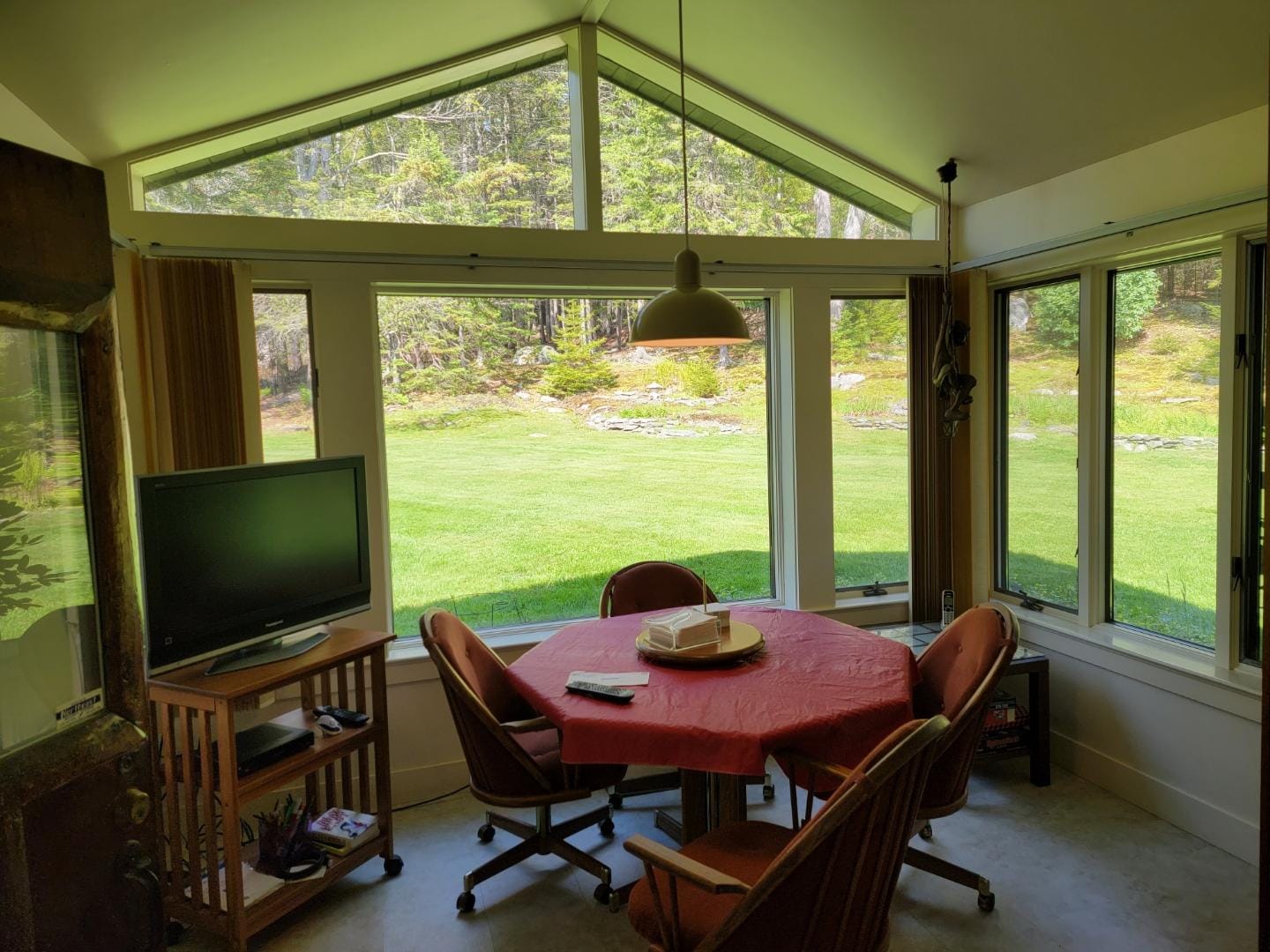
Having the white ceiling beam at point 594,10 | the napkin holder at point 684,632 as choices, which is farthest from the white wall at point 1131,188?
the napkin holder at point 684,632

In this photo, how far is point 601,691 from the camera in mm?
2436

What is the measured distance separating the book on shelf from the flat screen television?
0.67m

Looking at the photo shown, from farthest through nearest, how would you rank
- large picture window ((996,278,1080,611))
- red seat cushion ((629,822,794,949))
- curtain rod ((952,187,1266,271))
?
large picture window ((996,278,1080,611)) → curtain rod ((952,187,1266,271)) → red seat cushion ((629,822,794,949))

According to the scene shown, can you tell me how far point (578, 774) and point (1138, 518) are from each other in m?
2.61

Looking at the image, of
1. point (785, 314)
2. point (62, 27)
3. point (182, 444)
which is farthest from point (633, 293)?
point (62, 27)

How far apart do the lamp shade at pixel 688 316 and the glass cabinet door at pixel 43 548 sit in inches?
63.5

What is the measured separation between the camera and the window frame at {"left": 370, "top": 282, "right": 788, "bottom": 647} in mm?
3539

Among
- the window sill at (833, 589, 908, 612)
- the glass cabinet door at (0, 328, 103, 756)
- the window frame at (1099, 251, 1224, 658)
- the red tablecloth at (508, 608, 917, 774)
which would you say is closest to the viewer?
the glass cabinet door at (0, 328, 103, 756)

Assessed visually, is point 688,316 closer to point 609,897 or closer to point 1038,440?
point 609,897

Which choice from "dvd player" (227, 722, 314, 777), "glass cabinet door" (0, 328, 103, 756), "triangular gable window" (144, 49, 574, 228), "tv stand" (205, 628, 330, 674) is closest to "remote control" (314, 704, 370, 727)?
"dvd player" (227, 722, 314, 777)

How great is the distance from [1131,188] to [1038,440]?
1195 millimetres

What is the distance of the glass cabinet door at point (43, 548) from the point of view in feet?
3.92

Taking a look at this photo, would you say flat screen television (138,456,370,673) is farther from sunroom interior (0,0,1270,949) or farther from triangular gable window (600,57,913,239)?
triangular gable window (600,57,913,239)

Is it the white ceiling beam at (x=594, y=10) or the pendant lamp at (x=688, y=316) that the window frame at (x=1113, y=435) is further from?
the white ceiling beam at (x=594, y=10)
